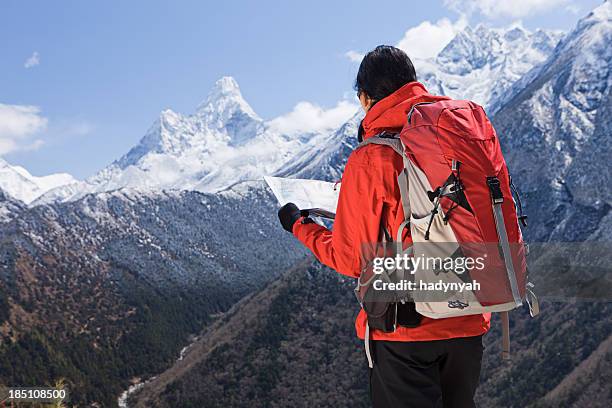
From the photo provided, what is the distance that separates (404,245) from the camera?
4027 millimetres

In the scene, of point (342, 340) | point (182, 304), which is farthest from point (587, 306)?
point (182, 304)

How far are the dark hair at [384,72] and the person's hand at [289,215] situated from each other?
117 cm

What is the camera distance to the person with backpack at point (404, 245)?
394 cm

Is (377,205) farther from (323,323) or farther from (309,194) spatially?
→ (323,323)

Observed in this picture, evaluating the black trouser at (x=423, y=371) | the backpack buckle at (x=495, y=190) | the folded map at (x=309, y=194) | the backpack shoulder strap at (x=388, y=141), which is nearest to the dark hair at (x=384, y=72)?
the backpack shoulder strap at (x=388, y=141)

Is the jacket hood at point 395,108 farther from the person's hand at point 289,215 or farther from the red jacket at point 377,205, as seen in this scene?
the person's hand at point 289,215

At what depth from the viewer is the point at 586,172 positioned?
88.6 metres

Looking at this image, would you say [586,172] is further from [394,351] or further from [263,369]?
[394,351]

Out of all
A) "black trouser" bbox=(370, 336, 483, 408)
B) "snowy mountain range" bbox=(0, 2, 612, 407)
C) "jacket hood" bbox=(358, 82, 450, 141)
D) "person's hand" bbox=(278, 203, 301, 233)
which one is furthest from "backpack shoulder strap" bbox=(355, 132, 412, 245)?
"snowy mountain range" bbox=(0, 2, 612, 407)

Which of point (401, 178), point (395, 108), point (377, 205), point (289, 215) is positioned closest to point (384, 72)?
point (395, 108)

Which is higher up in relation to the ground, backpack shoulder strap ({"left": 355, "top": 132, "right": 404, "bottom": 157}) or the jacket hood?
the jacket hood

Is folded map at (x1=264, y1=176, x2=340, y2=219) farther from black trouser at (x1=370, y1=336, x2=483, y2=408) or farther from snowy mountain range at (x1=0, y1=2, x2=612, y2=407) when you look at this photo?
snowy mountain range at (x1=0, y1=2, x2=612, y2=407)

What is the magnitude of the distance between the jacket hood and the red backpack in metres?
0.21

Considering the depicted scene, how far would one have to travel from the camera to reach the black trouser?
3967mm
